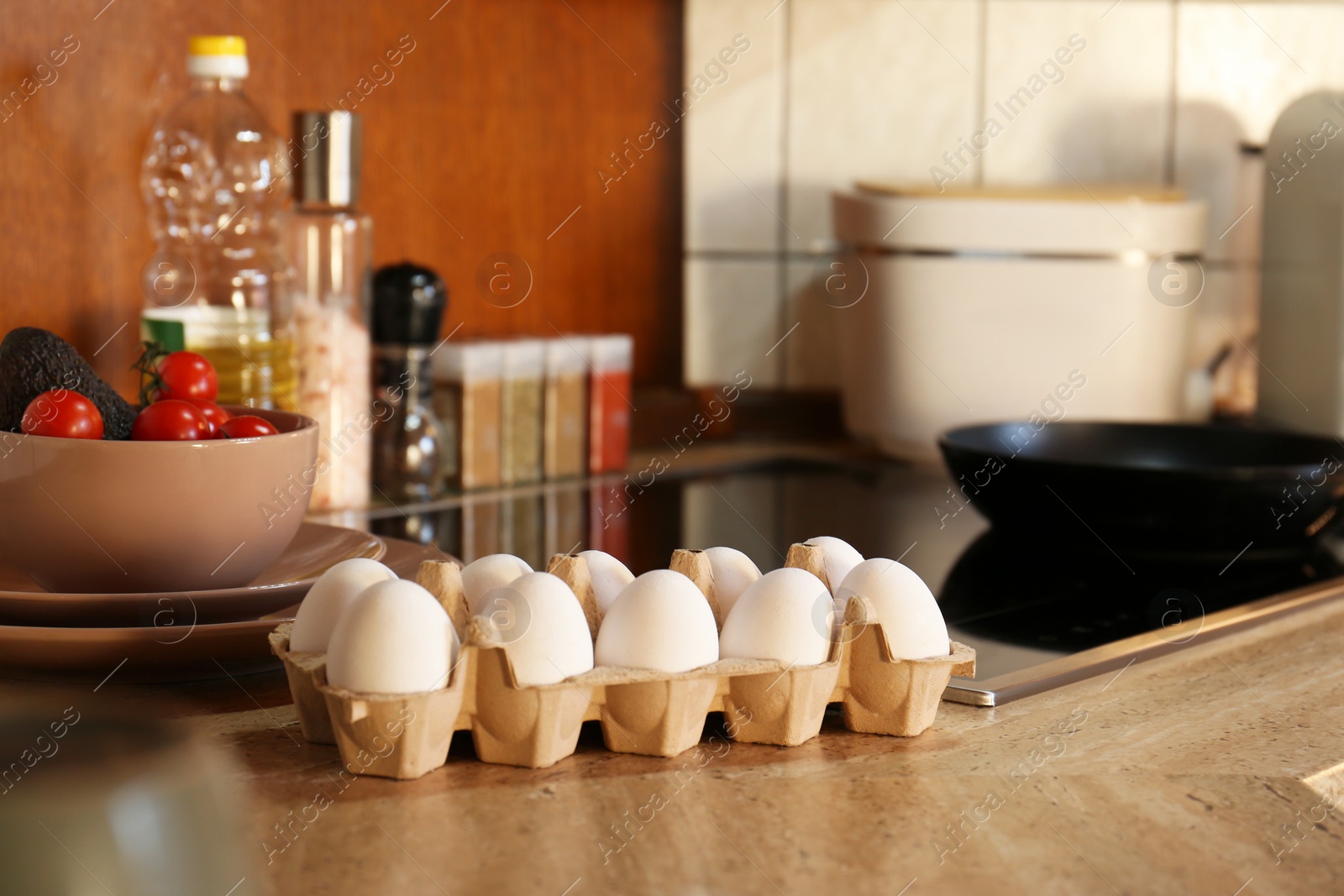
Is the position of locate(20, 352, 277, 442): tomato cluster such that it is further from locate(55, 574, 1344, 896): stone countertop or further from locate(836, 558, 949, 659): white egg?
locate(836, 558, 949, 659): white egg

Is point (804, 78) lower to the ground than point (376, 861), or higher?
higher

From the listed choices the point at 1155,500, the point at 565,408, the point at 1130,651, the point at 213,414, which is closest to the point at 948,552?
the point at 1155,500

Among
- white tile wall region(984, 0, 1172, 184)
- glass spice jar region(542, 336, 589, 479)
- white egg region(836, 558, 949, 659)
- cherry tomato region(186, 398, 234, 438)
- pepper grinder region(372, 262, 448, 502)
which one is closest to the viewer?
white egg region(836, 558, 949, 659)

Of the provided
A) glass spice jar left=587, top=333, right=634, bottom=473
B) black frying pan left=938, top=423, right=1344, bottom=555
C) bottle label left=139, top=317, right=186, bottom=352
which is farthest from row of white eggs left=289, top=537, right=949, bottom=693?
glass spice jar left=587, top=333, right=634, bottom=473

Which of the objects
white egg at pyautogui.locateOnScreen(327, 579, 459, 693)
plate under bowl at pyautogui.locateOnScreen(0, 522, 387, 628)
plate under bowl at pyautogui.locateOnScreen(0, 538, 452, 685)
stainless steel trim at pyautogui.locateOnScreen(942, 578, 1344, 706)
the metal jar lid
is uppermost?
the metal jar lid

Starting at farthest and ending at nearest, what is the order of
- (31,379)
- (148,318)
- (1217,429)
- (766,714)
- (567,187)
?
(567,187)
(1217,429)
(148,318)
(31,379)
(766,714)

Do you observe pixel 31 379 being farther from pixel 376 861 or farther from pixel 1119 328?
pixel 1119 328

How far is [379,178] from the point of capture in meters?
1.17

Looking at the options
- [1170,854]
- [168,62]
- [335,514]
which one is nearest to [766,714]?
[1170,854]

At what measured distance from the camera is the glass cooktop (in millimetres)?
681

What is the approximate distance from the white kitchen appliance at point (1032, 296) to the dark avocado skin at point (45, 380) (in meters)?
0.74

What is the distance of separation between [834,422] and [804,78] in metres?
→ 0.34

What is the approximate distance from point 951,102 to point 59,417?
38.6 inches

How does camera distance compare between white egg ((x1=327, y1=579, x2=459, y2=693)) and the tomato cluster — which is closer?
white egg ((x1=327, y1=579, x2=459, y2=693))
